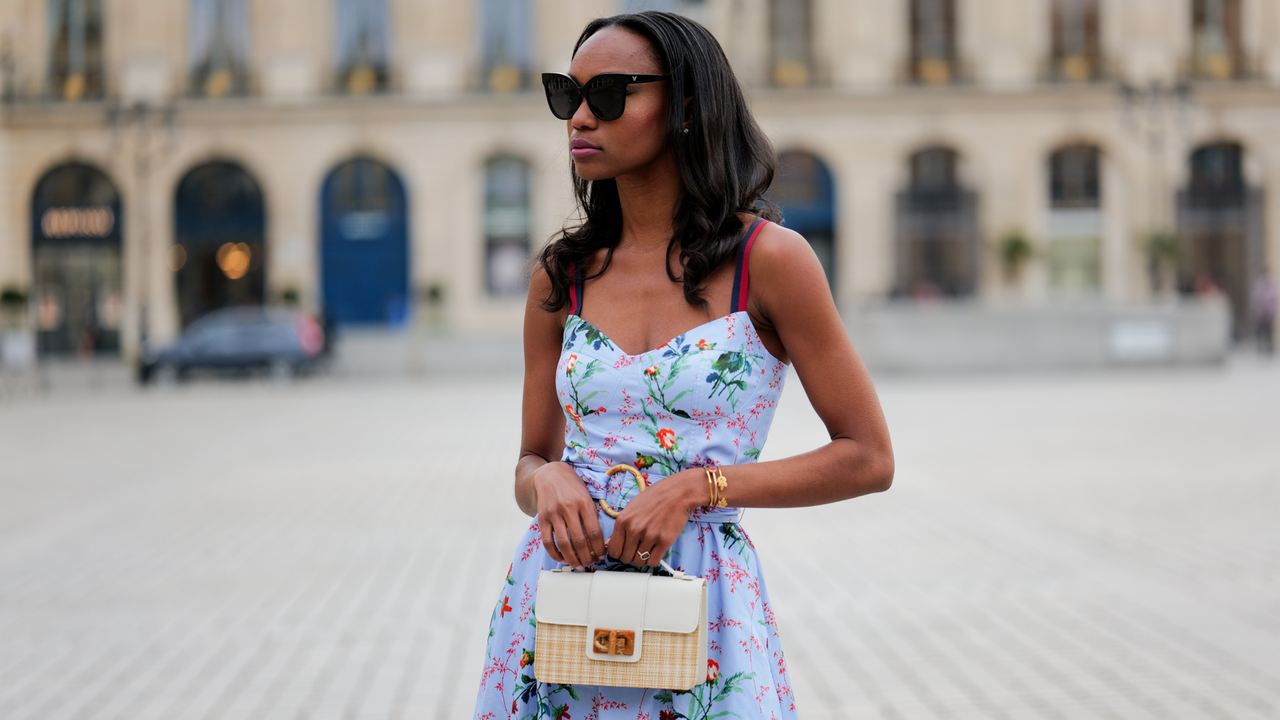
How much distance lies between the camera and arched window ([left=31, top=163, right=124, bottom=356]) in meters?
37.2

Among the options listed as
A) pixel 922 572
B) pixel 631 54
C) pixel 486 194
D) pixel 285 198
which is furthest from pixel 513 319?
pixel 631 54

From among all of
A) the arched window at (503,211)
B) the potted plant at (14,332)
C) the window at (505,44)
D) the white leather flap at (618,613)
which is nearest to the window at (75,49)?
the potted plant at (14,332)

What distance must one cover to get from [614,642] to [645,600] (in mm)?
84

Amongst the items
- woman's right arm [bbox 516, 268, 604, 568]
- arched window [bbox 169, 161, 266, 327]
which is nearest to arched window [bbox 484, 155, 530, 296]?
arched window [bbox 169, 161, 266, 327]

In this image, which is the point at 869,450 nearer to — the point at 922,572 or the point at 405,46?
the point at 922,572

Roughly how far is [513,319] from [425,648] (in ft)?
103

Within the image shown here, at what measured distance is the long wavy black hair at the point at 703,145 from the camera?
2.05 metres

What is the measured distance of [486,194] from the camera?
123 feet

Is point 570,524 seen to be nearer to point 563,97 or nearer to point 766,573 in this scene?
point 563,97

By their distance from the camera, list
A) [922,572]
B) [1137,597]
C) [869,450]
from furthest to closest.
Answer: [922,572] < [1137,597] < [869,450]

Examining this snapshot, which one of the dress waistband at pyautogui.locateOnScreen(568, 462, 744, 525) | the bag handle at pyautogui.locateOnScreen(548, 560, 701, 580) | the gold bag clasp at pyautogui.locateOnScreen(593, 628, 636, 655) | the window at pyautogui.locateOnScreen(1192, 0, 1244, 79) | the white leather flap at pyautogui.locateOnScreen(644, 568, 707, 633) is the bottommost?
the gold bag clasp at pyautogui.locateOnScreen(593, 628, 636, 655)

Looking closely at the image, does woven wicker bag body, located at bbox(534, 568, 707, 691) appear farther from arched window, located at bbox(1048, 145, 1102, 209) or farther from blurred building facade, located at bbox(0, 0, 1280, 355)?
arched window, located at bbox(1048, 145, 1102, 209)

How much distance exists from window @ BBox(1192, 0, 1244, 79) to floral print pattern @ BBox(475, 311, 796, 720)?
1576 inches

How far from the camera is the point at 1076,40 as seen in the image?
3775cm
